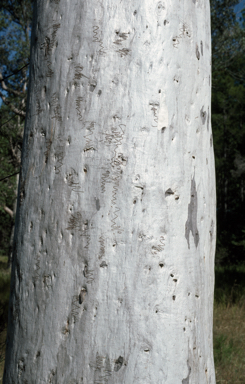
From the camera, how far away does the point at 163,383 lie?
0.94m

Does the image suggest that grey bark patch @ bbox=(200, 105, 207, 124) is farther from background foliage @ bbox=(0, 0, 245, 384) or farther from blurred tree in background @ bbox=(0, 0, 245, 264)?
blurred tree in background @ bbox=(0, 0, 245, 264)

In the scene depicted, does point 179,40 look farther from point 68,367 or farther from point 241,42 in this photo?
point 241,42

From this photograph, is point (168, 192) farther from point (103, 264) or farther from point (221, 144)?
point (221, 144)

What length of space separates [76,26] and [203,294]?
0.96 metres

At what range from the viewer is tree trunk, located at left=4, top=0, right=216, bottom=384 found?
0.95 meters

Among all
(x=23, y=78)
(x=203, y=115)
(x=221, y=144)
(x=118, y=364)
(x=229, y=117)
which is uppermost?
(x=229, y=117)

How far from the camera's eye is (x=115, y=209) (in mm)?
977

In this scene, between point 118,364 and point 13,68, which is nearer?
point 118,364

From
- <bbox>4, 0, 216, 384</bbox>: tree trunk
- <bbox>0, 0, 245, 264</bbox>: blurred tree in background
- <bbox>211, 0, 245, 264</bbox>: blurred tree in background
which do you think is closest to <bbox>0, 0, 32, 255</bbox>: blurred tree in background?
<bbox>0, 0, 245, 264</bbox>: blurred tree in background

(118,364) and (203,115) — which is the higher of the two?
(203,115)

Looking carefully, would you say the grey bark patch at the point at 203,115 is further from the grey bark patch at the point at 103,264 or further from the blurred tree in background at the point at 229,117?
the blurred tree in background at the point at 229,117

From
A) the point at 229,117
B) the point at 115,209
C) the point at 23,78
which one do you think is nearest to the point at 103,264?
the point at 115,209

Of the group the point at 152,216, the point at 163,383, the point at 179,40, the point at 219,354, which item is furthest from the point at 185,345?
the point at 219,354

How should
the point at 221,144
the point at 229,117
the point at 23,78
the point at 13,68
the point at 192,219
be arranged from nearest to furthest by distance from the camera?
1. the point at 192,219
2. the point at 23,78
3. the point at 13,68
4. the point at 229,117
5. the point at 221,144
